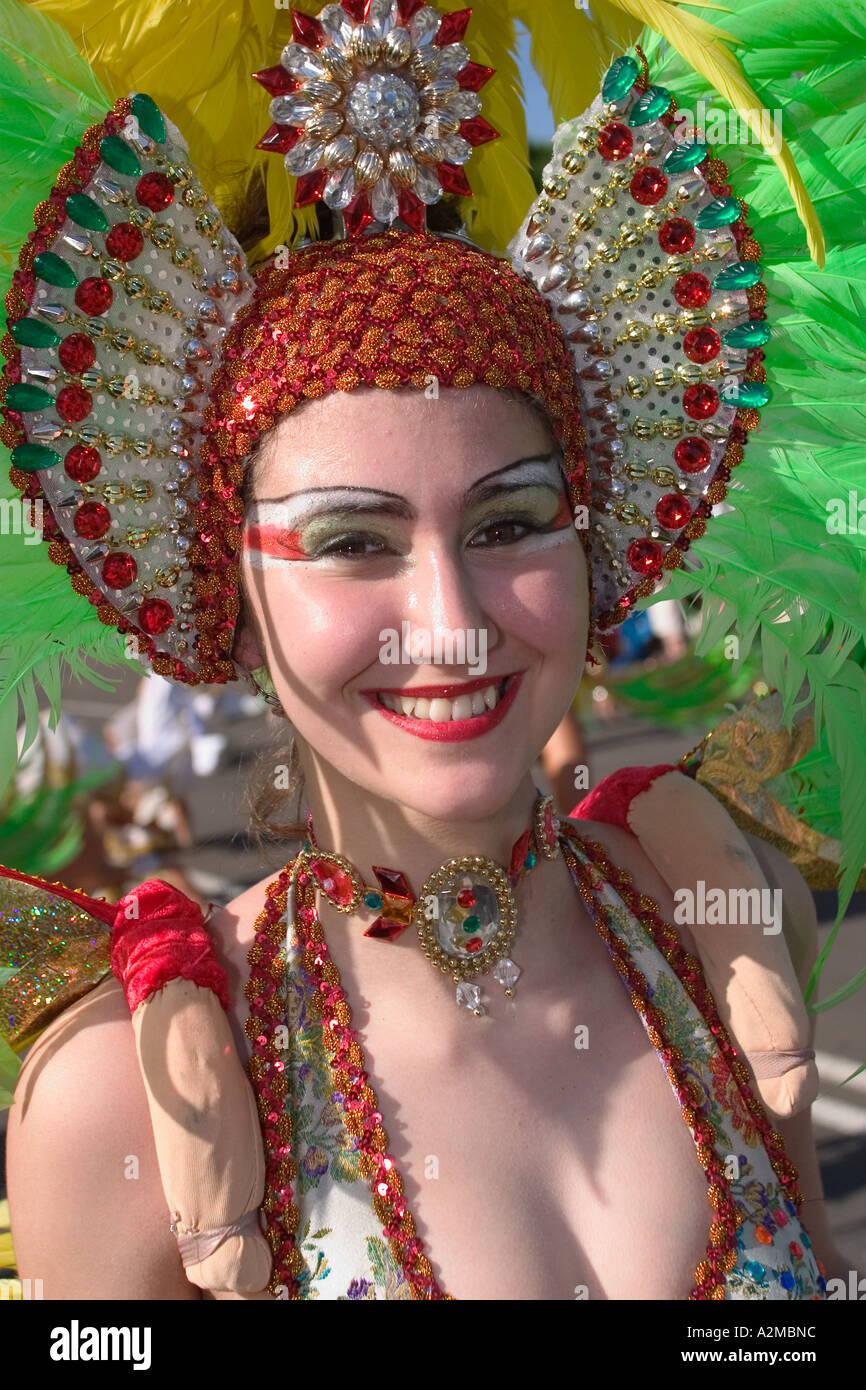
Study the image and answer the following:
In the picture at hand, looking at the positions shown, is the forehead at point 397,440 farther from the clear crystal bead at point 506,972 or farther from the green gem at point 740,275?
the clear crystal bead at point 506,972

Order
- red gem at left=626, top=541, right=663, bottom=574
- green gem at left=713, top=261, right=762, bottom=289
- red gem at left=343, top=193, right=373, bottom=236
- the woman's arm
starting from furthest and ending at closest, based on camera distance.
Answer: red gem at left=626, top=541, right=663, bottom=574, green gem at left=713, top=261, right=762, bottom=289, red gem at left=343, top=193, right=373, bottom=236, the woman's arm

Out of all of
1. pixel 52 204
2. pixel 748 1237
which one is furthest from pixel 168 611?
pixel 748 1237

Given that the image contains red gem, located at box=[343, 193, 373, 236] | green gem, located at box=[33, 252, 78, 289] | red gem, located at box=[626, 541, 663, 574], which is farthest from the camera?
red gem, located at box=[626, 541, 663, 574]

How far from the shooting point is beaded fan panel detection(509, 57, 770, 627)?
6.56 feet

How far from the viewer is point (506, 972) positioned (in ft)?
6.49

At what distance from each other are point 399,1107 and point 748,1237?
0.49 metres

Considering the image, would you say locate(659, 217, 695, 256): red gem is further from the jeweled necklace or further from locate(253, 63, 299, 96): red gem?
the jeweled necklace

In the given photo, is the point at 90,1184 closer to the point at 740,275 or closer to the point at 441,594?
the point at 441,594

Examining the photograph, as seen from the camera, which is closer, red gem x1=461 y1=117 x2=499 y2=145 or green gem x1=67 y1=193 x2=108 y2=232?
green gem x1=67 y1=193 x2=108 y2=232

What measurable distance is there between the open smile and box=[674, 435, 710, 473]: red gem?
507mm

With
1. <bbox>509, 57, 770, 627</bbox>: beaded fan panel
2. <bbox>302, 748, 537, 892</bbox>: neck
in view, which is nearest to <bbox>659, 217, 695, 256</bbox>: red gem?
<bbox>509, 57, 770, 627</bbox>: beaded fan panel

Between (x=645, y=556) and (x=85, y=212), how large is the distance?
91 centimetres

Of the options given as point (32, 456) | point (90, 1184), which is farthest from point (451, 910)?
point (32, 456)

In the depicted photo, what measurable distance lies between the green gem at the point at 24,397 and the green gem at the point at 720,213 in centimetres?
94
